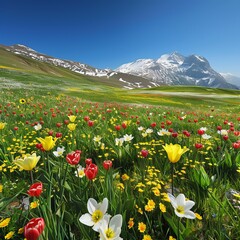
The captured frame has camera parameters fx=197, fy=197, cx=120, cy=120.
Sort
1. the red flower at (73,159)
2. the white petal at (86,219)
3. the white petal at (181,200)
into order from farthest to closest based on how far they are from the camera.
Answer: the red flower at (73,159), the white petal at (181,200), the white petal at (86,219)

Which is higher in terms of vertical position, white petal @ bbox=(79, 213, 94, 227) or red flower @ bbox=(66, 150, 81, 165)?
red flower @ bbox=(66, 150, 81, 165)

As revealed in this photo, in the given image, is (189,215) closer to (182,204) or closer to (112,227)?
(182,204)

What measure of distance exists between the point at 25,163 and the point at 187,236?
187cm

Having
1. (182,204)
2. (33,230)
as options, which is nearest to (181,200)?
(182,204)

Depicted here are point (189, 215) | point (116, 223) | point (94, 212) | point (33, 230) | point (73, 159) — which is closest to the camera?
point (33, 230)

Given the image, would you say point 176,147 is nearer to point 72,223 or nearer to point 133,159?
point 72,223

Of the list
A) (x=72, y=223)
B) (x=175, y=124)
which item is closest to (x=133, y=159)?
(x=72, y=223)

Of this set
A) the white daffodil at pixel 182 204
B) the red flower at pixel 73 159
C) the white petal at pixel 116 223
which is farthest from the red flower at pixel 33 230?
the white daffodil at pixel 182 204

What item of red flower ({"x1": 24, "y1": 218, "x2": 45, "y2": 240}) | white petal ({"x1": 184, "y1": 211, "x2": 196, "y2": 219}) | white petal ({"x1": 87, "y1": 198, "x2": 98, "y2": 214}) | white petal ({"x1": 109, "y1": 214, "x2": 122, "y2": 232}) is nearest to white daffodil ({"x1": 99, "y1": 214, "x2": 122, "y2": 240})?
white petal ({"x1": 109, "y1": 214, "x2": 122, "y2": 232})

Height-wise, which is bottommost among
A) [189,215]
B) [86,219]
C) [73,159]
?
[86,219]

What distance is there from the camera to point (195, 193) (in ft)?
8.61

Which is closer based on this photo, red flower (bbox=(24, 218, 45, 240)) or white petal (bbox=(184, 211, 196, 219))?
red flower (bbox=(24, 218, 45, 240))

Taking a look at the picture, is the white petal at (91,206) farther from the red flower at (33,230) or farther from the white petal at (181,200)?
the white petal at (181,200)

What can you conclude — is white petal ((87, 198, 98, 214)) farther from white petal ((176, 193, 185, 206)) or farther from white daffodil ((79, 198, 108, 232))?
white petal ((176, 193, 185, 206))
